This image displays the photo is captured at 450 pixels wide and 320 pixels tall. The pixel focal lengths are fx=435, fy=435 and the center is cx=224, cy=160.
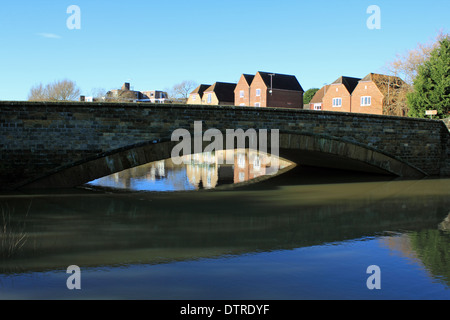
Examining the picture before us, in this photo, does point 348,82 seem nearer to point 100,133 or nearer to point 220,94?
point 220,94

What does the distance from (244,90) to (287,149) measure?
147 ft

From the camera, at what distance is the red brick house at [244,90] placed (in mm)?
61250

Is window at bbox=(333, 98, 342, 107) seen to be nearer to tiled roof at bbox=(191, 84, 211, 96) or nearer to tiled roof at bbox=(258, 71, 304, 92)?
tiled roof at bbox=(258, 71, 304, 92)

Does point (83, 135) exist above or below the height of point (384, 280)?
above

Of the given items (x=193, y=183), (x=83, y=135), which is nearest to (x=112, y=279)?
(x=83, y=135)

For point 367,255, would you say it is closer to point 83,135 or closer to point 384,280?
point 384,280

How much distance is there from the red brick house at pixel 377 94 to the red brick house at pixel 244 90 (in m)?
15.8

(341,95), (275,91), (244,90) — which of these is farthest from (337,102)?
(244,90)

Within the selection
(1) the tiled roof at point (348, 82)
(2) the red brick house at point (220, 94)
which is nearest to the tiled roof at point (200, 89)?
(2) the red brick house at point (220, 94)

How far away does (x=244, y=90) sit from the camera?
62.0 meters

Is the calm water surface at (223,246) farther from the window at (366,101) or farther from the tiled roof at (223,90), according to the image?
the tiled roof at (223,90)

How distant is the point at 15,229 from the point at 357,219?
21.9 ft
